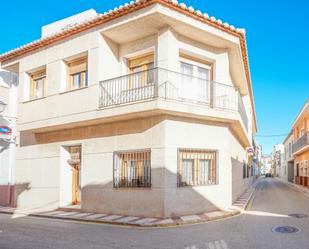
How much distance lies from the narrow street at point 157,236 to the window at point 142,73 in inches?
206

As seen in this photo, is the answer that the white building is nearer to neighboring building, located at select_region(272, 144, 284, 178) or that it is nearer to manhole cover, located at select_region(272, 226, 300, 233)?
neighboring building, located at select_region(272, 144, 284, 178)

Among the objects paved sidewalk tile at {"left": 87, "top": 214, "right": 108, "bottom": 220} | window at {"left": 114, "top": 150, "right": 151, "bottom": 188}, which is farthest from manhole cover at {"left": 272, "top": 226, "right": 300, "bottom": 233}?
paved sidewalk tile at {"left": 87, "top": 214, "right": 108, "bottom": 220}

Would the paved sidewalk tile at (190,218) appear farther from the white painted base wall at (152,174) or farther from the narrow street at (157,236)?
the narrow street at (157,236)

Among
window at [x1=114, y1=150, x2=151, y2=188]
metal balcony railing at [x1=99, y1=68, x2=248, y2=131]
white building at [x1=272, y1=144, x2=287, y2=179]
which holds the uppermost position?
metal balcony railing at [x1=99, y1=68, x2=248, y2=131]

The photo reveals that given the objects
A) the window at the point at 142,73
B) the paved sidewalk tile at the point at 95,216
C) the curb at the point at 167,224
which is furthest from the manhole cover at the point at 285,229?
the window at the point at 142,73

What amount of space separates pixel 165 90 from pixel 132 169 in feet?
10.6

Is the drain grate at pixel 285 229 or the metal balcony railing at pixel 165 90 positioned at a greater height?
the metal balcony railing at pixel 165 90

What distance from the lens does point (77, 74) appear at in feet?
41.2

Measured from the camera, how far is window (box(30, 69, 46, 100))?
13734 millimetres

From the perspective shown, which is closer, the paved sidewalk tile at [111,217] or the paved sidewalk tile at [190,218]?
the paved sidewalk tile at [190,218]

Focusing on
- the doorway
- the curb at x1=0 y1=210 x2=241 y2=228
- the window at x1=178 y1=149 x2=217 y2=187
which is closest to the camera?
the curb at x1=0 y1=210 x2=241 y2=228

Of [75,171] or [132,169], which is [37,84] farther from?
[132,169]

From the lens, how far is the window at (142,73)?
36.7 feet

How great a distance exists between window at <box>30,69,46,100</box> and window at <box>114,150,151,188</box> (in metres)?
5.20
